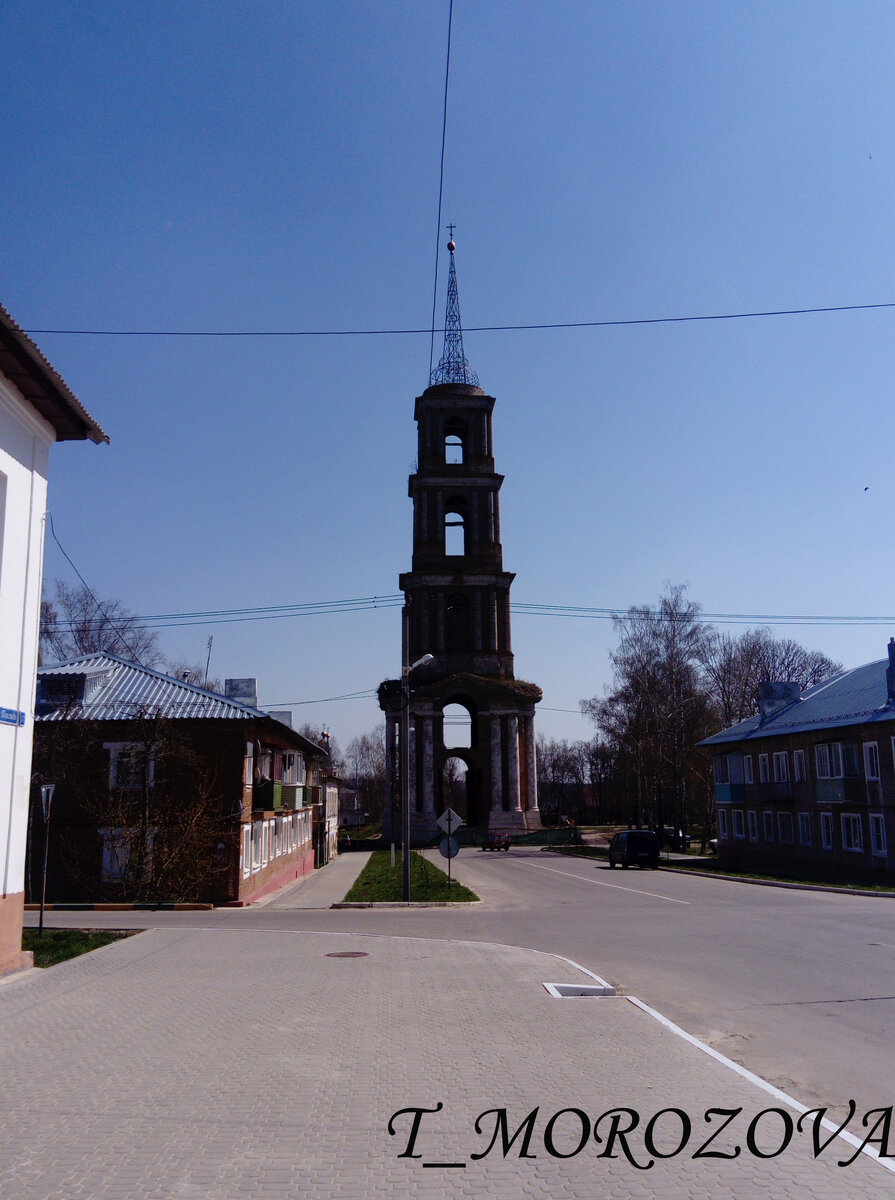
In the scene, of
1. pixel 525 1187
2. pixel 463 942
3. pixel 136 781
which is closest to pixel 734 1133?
pixel 525 1187

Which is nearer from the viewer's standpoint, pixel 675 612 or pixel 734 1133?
pixel 734 1133

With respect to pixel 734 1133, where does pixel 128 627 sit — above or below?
above

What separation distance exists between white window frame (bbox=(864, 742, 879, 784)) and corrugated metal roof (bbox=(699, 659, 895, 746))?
0.89m

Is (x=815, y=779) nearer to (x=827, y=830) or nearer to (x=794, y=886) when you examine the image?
(x=827, y=830)

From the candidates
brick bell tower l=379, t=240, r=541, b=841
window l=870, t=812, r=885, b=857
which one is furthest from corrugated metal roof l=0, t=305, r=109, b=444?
brick bell tower l=379, t=240, r=541, b=841

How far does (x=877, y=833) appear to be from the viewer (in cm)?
3291

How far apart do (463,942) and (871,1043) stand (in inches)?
327

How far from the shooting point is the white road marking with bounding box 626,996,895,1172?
227 inches

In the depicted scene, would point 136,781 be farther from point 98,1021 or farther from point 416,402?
point 416,402

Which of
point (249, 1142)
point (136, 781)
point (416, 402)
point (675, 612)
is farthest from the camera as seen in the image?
point (416, 402)

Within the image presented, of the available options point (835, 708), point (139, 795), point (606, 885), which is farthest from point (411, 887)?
point (835, 708)

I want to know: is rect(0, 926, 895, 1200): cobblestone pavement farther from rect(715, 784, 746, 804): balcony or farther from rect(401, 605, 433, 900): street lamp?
rect(715, 784, 746, 804): balcony

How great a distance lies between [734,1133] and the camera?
6.04m

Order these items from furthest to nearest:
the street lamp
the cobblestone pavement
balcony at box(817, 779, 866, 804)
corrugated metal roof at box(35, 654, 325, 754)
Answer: balcony at box(817, 779, 866, 804) → corrugated metal roof at box(35, 654, 325, 754) → the street lamp → the cobblestone pavement
